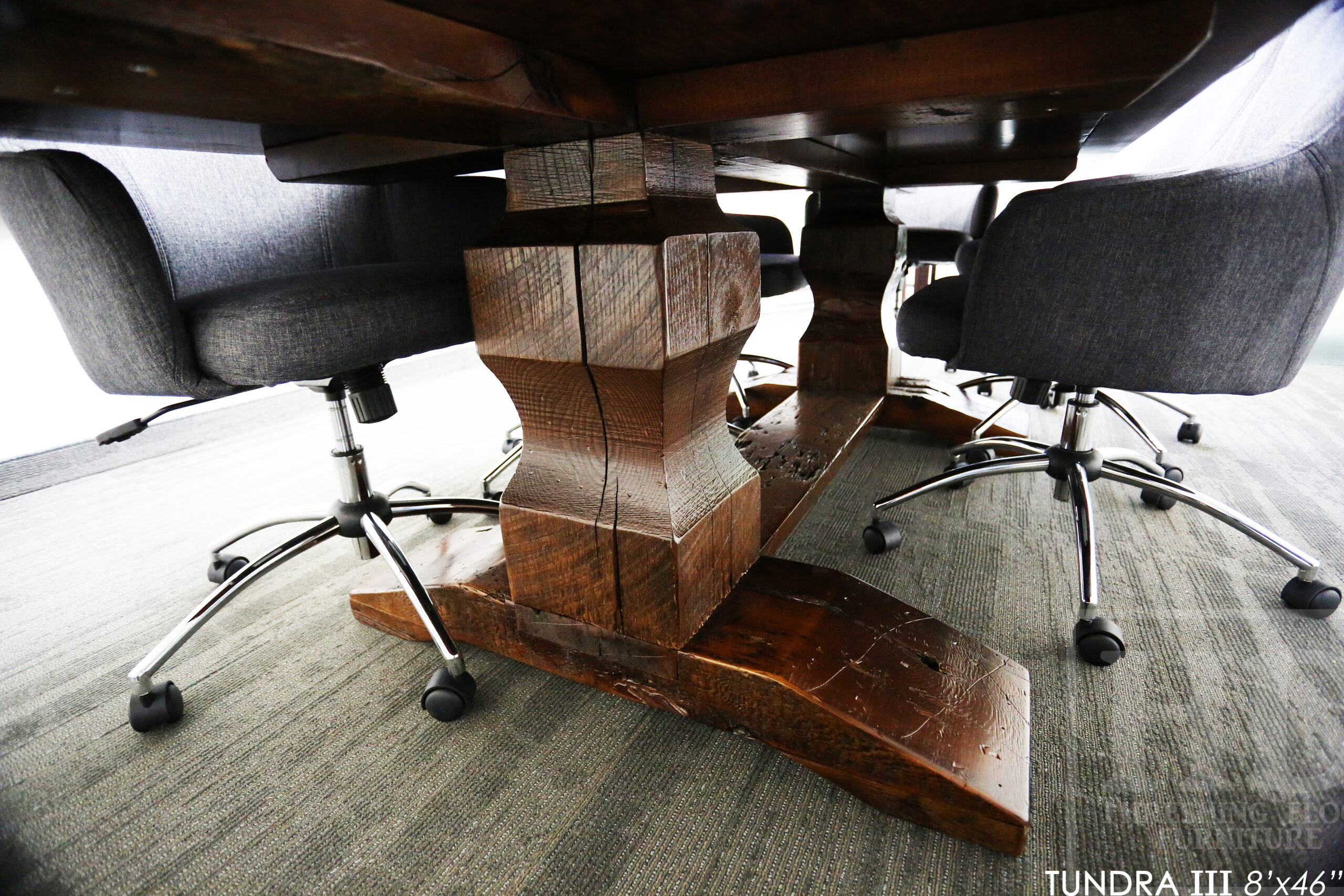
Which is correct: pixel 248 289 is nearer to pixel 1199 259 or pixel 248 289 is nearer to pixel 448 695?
pixel 448 695

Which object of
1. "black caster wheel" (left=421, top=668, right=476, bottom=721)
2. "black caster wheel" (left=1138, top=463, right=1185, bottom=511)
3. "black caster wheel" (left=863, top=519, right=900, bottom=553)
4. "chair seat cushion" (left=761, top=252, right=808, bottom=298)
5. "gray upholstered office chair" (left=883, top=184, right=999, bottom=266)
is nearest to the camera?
"black caster wheel" (left=421, top=668, right=476, bottom=721)

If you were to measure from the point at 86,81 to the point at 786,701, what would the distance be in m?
0.89

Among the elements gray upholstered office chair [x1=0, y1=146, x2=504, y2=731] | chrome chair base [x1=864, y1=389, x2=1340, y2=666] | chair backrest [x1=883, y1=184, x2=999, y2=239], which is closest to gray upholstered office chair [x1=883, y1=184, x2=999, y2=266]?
chair backrest [x1=883, y1=184, x2=999, y2=239]

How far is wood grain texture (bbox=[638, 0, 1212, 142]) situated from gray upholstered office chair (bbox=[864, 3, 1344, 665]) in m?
0.19

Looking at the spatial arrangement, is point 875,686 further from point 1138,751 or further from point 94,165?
point 94,165

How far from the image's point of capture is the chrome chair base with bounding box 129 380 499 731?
96cm

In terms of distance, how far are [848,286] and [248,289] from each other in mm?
1633

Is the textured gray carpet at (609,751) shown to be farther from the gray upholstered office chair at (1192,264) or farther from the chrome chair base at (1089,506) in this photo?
the gray upholstered office chair at (1192,264)

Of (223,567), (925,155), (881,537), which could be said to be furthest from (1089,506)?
(223,567)

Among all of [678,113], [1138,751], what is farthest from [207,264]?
[1138,751]

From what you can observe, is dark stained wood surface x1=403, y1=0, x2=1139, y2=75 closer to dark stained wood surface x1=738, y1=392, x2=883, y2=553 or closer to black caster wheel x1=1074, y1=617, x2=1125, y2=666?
dark stained wood surface x1=738, y1=392, x2=883, y2=553

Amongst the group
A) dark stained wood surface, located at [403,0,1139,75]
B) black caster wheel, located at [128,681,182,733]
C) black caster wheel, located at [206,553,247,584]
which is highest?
dark stained wood surface, located at [403,0,1139,75]

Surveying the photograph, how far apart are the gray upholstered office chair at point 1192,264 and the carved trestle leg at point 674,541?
384 mm

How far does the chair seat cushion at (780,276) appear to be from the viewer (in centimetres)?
189
